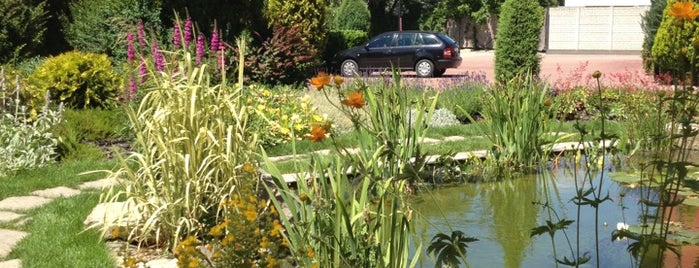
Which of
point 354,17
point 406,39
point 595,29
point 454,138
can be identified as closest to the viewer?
point 454,138

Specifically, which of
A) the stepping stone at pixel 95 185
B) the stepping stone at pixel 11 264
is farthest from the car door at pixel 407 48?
the stepping stone at pixel 11 264

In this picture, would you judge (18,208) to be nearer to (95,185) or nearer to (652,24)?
(95,185)

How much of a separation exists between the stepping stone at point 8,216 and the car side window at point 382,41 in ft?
55.9

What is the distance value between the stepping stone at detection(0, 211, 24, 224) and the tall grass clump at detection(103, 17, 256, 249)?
37.4 inches

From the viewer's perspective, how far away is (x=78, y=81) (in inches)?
353

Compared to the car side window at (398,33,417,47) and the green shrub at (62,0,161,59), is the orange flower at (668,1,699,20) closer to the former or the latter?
the green shrub at (62,0,161,59)

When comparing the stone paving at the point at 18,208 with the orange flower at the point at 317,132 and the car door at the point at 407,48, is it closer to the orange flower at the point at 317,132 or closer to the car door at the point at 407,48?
the orange flower at the point at 317,132

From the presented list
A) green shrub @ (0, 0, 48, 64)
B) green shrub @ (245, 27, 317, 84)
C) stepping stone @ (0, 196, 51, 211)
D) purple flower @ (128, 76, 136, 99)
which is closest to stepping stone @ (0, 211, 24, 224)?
stepping stone @ (0, 196, 51, 211)

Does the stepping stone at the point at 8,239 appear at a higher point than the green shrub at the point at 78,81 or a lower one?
lower

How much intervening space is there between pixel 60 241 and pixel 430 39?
17.6m

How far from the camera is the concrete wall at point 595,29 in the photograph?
1235 inches

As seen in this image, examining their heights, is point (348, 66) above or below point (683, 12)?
below

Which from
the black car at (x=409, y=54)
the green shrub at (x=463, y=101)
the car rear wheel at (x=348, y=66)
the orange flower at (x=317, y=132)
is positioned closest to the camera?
the orange flower at (x=317, y=132)

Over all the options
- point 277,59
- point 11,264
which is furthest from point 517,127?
point 277,59
